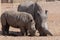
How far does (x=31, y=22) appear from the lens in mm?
11594

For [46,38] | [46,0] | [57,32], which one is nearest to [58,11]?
[46,0]

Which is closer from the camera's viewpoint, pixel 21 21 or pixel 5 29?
pixel 21 21

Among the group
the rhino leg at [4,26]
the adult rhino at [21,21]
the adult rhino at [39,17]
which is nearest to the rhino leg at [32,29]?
the adult rhino at [21,21]

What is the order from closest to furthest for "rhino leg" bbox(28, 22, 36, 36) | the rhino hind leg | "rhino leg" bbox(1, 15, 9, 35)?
"rhino leg" bbox(28, 22, 36, 36), "rhino leg" bbox(1, 15, 9, 35), the rhino hind leg

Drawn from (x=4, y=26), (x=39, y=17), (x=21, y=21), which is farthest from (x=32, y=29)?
(x=4, y=26)

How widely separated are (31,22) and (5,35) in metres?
1.18

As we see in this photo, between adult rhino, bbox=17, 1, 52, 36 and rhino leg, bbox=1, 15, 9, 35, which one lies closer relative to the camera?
adult rhino, bbox=17, 1, 52, 36

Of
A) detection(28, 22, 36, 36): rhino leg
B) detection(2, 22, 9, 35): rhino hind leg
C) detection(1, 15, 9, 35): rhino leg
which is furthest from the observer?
detection(2, 22, 9, 35): rhino hind leg

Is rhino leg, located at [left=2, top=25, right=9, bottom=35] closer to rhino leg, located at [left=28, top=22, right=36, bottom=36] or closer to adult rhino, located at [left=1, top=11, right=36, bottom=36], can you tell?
adult rhino, located at [left=1, top=11, right=36, bottom=36]

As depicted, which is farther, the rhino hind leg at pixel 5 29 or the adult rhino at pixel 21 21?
the rhino hind leg at pixel 5 29

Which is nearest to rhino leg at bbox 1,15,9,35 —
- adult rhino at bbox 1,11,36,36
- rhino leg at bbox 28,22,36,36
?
adult rhino at bbox 1,11,36,36

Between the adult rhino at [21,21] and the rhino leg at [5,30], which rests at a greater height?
the adult rhino at [21,21]

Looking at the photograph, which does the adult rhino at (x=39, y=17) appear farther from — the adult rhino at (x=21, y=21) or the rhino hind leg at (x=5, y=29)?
the rhino hind leg at (x=5, y=29)

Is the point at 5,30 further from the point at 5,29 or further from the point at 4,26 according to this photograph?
the point at 4,26
